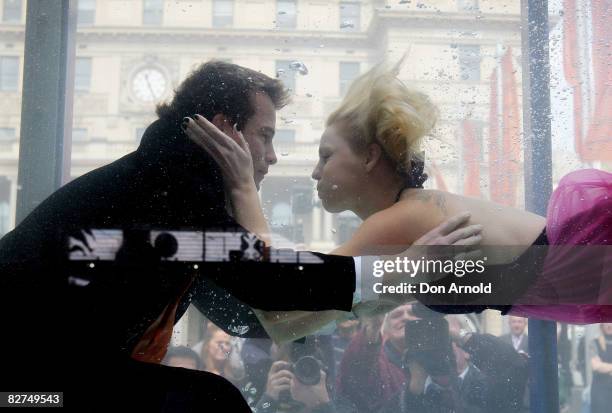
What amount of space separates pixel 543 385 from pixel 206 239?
106cm

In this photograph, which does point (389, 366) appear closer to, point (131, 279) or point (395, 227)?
point (395, 227)

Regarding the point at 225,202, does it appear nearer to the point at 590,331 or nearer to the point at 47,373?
the point at 47,373

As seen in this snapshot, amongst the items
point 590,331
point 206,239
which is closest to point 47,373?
point 206,239

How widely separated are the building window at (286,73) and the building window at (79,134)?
16.7 inches

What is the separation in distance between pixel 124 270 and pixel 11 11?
0.66 meters

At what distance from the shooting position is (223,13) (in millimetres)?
1076

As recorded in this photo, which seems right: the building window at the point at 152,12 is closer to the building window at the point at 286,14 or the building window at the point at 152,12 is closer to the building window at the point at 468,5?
the building window at the point at 286,14

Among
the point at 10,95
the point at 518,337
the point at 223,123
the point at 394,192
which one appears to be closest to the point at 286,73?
the point at 223,123

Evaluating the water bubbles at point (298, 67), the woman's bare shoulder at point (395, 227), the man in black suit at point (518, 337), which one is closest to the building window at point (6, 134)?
the water bubbles at point (298, 67)

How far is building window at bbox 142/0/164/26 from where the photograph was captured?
106 centimetres

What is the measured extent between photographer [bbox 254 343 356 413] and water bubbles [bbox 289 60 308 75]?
68cm

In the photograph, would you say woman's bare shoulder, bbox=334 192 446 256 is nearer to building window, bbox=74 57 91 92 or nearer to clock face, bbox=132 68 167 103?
clock face, bbox=132 68 167 103

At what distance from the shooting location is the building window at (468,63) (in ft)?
4.03

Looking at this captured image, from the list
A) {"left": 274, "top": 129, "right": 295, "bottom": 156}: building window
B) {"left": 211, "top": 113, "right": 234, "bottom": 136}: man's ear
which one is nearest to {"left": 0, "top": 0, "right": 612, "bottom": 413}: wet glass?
{"left": 274, "top": 129, "right": 295, "bottom": 156}: building window
